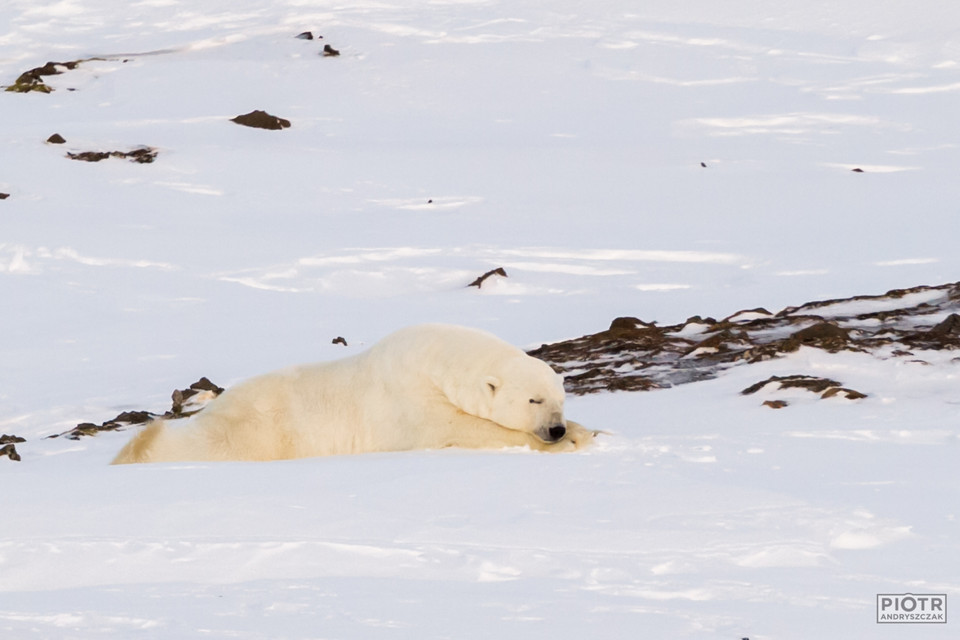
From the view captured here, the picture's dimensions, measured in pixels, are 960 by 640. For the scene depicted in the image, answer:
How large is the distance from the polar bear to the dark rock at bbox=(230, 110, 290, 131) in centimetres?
1389

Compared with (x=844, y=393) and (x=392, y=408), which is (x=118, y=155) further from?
(x=844, y=393)

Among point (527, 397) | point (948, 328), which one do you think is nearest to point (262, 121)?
point (948, 328)

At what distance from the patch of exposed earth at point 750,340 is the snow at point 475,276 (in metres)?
0.27

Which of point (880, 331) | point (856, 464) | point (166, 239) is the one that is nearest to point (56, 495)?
point (856, 464)

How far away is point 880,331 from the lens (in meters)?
8.56

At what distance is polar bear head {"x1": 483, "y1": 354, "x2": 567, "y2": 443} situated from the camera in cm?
569

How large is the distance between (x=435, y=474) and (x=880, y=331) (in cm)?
444

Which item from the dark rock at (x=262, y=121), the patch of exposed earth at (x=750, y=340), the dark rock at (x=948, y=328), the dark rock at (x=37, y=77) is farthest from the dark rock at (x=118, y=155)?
the dark rock at (x=948, y=328)

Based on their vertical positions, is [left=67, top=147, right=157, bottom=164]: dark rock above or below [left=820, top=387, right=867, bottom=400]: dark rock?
above

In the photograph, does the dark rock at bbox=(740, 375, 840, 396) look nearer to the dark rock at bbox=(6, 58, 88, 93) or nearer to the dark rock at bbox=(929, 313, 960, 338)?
the dark rock at bbox=(929, 313, 960, 338)

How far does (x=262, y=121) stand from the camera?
64.3 feet

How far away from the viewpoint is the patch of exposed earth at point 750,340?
779 centimetres

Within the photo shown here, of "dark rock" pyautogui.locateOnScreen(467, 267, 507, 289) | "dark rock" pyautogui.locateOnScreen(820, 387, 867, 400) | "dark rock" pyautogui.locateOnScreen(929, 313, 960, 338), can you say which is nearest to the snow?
"dark rock" pyautogui.locateOnScreen(467, 267, 507, 289)

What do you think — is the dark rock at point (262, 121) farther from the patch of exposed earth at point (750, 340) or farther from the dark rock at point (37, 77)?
the patch of exposed earth at point (750, 340)
